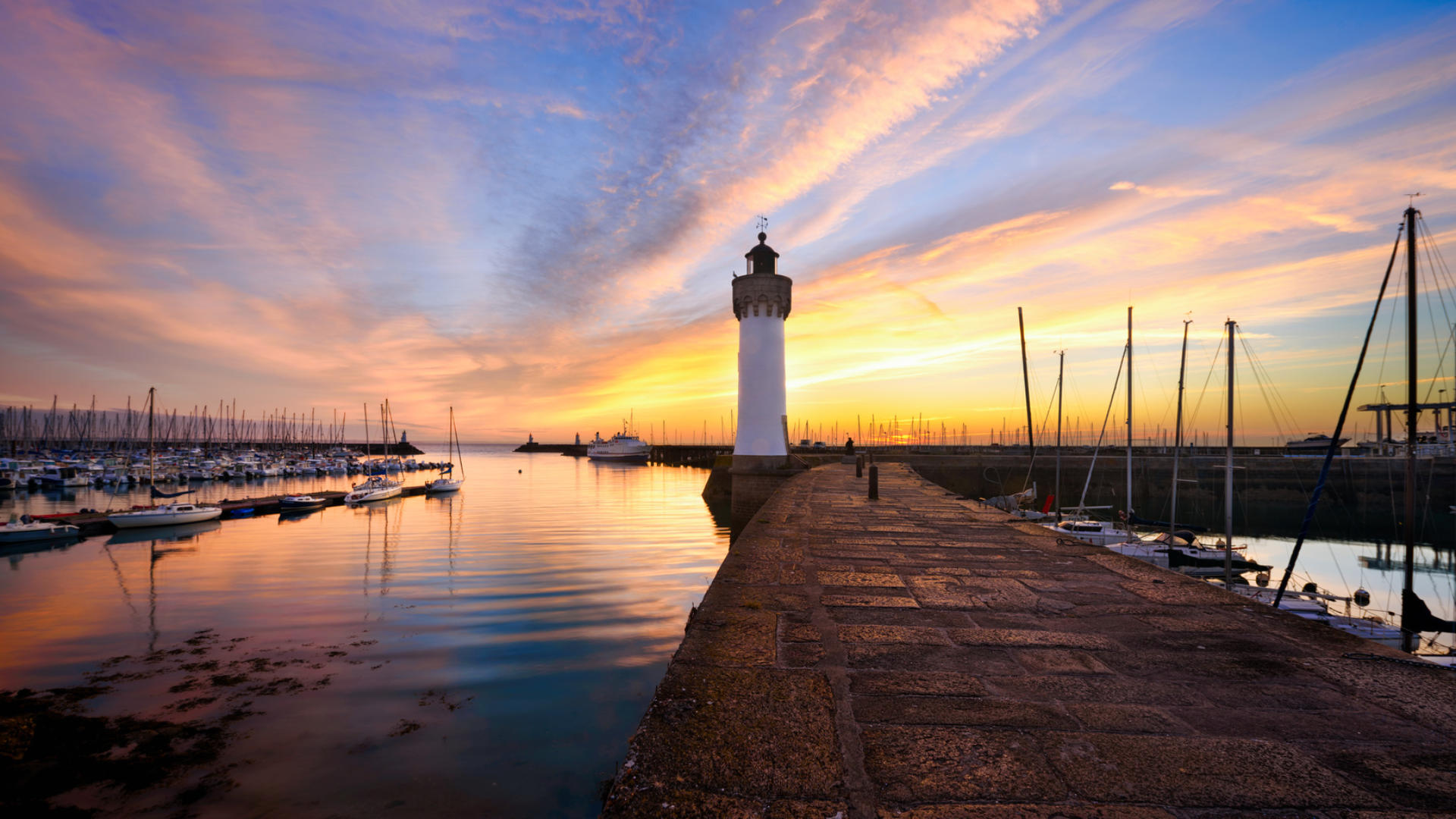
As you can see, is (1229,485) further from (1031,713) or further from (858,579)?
(1031,713)

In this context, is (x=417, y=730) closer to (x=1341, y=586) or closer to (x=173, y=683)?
(x=173, y=683)

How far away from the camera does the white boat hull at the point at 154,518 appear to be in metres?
25.7

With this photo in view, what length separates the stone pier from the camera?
224 centimetres

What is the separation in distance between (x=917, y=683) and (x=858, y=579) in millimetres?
2650

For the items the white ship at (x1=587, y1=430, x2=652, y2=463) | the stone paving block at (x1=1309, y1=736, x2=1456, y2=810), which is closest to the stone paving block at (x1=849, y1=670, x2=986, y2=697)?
the stone paving block at (x1=1309, y1=736, x2=1456, y2=810)

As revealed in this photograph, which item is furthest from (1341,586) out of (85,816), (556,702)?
(85,816)

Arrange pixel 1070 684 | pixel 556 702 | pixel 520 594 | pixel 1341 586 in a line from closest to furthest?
pixel 1070 684 → pixel 556 702 → pixel 520 594 → pixel 1341 586

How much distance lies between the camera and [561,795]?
5895 millimetres

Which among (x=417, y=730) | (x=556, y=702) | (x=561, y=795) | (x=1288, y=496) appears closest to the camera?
(x=561, y=795)

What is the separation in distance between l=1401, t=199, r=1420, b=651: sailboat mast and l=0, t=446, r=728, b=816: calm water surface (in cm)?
1309

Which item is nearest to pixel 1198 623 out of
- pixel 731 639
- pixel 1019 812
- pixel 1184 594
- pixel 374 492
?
pixel 1184 594

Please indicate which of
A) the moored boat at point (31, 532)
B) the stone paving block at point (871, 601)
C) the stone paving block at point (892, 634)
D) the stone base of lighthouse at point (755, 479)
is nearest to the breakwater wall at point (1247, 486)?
the stone base of lighthouse at point (755, 479)

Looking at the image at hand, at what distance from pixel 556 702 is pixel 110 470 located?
7268 cm

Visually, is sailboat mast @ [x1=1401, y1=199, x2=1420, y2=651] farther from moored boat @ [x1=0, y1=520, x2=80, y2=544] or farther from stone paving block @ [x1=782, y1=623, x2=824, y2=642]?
moored boat @ [x1=0, y1=520, x2=80, y2=544]
